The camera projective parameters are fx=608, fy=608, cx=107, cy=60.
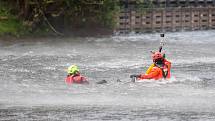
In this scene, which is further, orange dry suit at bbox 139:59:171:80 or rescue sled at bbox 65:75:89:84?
orange dry suit at bbox 139:59:171:80

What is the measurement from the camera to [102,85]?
64.3 feet

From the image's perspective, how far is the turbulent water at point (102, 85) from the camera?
1576 cm

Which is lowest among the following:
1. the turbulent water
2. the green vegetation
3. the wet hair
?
the turbulent water

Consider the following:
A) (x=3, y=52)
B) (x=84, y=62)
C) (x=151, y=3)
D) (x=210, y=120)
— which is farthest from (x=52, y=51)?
(x=210, y=120)

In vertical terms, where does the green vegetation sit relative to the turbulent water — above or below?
above

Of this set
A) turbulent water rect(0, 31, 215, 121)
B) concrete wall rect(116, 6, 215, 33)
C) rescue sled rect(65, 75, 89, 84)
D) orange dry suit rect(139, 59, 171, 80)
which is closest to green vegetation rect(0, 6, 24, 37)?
turbulent water rect(0, 31, 215, 121)

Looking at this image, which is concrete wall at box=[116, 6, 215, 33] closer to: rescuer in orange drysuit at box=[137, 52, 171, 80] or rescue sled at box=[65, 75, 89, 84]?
rescuer in orange drysuit at box=[137, 52, 171, 80]

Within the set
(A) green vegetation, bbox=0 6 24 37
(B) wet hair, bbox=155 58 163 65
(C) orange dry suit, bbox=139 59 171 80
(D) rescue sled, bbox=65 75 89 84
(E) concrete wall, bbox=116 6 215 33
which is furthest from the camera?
(E) concrete wall, bbox=116 6 215 33

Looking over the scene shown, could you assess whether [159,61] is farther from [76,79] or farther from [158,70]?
[76,79]

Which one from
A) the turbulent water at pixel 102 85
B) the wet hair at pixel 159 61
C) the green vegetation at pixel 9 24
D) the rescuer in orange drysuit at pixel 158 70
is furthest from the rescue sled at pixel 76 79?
the green vegetation at pixel 9 24

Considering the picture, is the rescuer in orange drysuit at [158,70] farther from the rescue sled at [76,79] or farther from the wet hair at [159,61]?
the rescue sled at [76,79]

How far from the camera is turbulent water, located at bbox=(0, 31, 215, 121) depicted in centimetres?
1576

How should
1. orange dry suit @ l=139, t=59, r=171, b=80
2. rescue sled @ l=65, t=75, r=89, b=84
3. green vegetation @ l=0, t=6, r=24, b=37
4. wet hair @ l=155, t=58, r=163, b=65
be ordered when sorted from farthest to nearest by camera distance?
green vegetation @ l=0, t=6, r=24, b=37, wet hair @ l=155, t=58, r=163, b=65, orange dry suit @ l=139, t=59, r=171, b=80, rescue sled @ l=65, t=75, r=89, b=84

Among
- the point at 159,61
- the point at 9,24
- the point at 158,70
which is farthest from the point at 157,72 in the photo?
the point at 9,24
